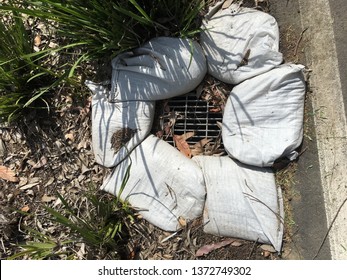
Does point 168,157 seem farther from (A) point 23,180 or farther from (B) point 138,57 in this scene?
(A) point 23,180

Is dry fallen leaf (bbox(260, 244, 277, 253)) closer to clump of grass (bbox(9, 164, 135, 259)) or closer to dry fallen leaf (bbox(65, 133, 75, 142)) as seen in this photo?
clump of grass (bbox(9, 164, 135, 259))

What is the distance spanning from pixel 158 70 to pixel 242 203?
2.45 ft

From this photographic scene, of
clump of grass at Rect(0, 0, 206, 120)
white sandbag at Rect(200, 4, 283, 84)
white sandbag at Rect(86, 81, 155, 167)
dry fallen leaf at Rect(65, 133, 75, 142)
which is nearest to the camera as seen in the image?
clump of grass at Rect(0, 0, 206, 120)

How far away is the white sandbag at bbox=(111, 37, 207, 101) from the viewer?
1.79m

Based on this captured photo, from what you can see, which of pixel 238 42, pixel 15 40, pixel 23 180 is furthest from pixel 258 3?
pixel 23 180

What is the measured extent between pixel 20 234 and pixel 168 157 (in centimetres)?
94

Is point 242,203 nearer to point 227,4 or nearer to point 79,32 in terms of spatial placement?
point 227,4

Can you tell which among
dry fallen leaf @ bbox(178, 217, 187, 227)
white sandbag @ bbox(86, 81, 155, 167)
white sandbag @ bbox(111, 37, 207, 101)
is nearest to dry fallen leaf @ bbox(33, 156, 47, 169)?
white sandbag @ bbox(86, 81, 155, 167)

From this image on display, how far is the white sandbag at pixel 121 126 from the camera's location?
1.86 metres

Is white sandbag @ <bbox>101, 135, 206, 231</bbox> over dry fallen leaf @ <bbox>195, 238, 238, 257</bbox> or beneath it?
over

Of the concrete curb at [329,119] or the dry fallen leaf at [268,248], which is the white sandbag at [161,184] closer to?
the dry fallen leaf at [268,248]

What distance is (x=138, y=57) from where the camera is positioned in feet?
6.00

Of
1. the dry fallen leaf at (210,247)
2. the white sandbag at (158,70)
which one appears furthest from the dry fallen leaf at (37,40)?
Answer: the dry fallen leaf at (210,247)

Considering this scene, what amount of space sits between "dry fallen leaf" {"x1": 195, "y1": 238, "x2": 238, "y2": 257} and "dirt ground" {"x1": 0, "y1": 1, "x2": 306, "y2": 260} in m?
0.19
